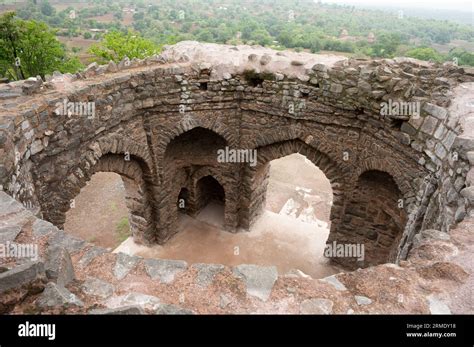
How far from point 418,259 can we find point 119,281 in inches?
121

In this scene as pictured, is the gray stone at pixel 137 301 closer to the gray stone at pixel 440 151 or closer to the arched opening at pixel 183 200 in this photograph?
the gray stone at pixel 440 151

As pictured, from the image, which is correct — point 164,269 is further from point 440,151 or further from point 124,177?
point 124,177

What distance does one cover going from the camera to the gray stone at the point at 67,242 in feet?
12.1

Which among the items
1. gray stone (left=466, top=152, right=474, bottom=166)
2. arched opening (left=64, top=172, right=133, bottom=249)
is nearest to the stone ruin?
gray stone (left=466, top=152, right=474, bottom=166)

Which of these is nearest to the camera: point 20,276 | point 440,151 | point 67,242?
point 20,276

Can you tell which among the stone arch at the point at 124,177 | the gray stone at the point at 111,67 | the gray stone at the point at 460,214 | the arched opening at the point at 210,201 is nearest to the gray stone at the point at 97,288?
the gray stone at the point at 460,214

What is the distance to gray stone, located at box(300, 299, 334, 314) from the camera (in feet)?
9.91

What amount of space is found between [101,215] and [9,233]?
9.83m

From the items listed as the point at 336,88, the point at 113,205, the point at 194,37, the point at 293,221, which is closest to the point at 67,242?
the point at 336,88

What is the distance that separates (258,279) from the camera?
3.39m

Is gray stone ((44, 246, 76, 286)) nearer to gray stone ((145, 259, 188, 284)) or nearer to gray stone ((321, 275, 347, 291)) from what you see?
gray stone ((145, 259, 188, 284))

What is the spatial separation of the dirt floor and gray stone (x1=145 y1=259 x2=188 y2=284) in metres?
6.62
